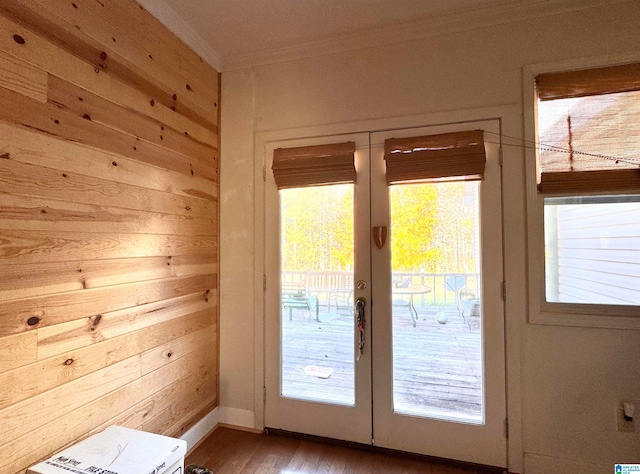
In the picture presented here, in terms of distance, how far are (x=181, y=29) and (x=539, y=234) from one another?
8.45 ft

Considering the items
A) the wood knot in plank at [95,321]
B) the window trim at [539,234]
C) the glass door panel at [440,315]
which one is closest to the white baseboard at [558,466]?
the glass door panel at [440,315]

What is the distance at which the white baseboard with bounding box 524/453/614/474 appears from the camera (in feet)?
5.92

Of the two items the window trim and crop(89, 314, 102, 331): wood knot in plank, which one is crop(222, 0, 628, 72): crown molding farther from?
crop(89, 314, 102, 331): wood knot in plank

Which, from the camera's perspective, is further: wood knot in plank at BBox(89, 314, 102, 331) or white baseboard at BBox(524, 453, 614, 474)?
white baseboard at BBox(524, 453, 614, 474)

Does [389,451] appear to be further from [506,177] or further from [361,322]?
[506,177]

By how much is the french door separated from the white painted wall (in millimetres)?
124

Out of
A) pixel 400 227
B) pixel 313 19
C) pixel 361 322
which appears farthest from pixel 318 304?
pixel 313 19

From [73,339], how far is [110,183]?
0.75 meters

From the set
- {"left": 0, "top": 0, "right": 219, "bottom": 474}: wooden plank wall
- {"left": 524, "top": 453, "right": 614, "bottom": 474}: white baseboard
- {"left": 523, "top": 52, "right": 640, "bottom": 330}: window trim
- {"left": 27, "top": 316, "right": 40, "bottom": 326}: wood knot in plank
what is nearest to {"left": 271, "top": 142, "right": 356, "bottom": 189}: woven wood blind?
{"left": 0, "top": 0, "right": 219, "bottom": 474}: wooden plank wall

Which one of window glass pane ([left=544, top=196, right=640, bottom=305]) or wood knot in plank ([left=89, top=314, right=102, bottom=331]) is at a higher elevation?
window glass pane ([left=544, top=196, right=640, bottom=305])

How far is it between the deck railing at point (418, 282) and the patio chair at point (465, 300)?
1cm

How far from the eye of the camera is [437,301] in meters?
2.05

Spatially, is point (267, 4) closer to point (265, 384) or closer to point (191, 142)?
point (191, 142)

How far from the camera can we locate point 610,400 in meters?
1.81
